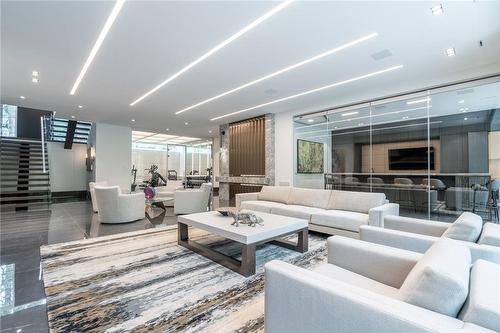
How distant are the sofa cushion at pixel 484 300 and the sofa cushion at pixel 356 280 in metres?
0.57

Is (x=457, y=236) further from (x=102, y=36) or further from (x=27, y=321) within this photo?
(x=102, y=36)

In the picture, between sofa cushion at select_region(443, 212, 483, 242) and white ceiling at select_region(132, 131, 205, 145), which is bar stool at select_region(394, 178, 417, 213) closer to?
A: sofa cushion at select_region(443, 212, 483, 242)

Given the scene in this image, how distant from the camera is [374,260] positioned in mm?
1855

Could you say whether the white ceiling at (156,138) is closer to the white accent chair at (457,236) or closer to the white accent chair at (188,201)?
the white accent chair at (188,201)

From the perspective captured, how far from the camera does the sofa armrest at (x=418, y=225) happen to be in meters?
2.62

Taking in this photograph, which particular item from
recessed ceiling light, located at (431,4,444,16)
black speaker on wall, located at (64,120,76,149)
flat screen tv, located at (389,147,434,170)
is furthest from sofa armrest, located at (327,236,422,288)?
black speaker on wall, located at (64,120,76,149)

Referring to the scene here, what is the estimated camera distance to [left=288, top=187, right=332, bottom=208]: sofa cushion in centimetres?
487

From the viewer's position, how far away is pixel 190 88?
5.11 metres

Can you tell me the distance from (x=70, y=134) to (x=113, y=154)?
234 centimetres

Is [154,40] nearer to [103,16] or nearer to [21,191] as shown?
[103,16]

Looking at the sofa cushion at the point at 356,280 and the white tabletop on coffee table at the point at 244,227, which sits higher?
the white tabletop on coffee table at the point at 244,227

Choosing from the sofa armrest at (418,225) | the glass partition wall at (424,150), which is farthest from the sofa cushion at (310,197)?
the sofa armrest at (418,225)

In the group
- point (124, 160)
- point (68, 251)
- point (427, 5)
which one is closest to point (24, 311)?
point (68, 251)

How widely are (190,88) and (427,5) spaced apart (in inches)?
159
